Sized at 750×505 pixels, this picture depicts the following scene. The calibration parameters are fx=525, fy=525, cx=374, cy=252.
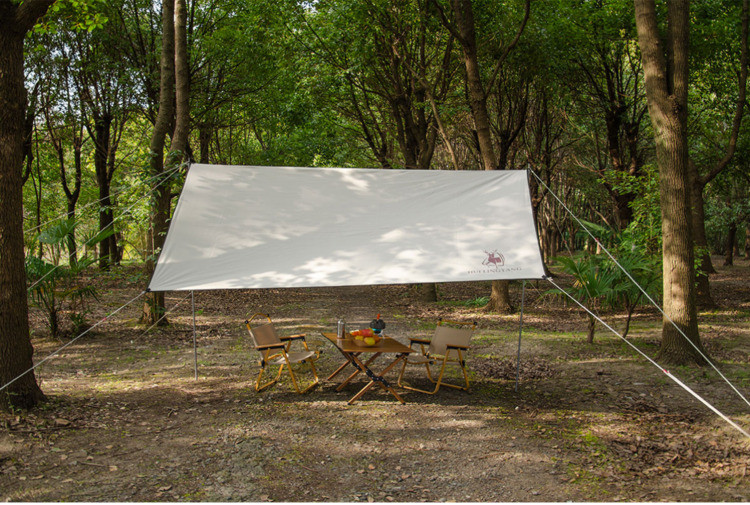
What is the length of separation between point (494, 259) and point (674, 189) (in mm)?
2975

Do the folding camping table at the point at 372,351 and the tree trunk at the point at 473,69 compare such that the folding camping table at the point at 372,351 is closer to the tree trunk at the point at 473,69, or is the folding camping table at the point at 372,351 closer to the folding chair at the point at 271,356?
the folding chair at the point at 271,356

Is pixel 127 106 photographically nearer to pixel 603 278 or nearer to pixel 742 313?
pixel 603 278

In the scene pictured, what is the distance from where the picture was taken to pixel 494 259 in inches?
232

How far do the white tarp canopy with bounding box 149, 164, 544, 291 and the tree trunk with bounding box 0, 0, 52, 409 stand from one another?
1.19 meters

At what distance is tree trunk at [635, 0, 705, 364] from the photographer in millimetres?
6891

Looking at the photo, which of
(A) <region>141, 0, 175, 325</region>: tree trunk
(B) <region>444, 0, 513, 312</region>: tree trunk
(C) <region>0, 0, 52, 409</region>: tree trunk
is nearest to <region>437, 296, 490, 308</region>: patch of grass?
(B) <region>444, 0, 513, 312</region>: tree trunk

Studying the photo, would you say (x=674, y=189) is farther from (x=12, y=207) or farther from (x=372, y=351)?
(x=12, y=207)

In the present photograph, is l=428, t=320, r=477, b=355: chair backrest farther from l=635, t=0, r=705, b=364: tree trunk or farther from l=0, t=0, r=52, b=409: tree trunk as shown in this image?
l=0, t=0, r=52, b=409: tree trunk

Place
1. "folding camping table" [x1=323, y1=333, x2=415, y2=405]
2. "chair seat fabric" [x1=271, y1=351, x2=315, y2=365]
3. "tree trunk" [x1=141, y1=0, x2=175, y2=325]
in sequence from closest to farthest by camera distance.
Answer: "folding camping table" [x1=323, y1=333, x2=415, y2=405], "chair seat fabric" [x1=271, y1=351, x2=315, y2=365], "tree trunk" [x1=141, y1=0, x2=175, y2=325]

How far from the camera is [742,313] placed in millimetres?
11383

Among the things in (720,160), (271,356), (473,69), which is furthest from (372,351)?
(720,160)

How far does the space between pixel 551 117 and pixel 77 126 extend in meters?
16.4

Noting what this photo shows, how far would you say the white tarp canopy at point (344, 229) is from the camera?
5426 millimetres

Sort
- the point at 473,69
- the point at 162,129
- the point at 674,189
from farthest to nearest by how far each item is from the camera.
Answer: the point at 473,69 → the point at 162,129 → the point at 674,189
